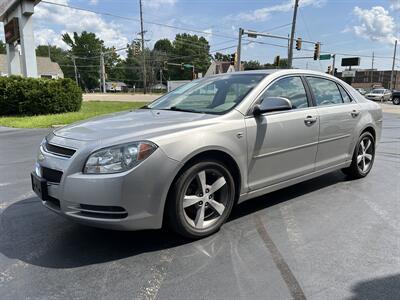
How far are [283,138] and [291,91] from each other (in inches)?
27.8

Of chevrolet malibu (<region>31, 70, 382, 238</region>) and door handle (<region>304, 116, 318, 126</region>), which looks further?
door handle (<region>304, 116, 318, 126</region>)

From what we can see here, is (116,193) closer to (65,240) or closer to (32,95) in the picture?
(65,240)

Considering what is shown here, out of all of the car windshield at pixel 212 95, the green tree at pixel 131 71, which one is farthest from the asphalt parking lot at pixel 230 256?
the green tree at pixel 131 71

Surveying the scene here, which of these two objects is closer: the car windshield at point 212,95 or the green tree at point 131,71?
the car windshield at point 212,95

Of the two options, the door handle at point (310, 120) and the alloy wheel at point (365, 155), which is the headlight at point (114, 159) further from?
the alloy wheel at point (365, 155)

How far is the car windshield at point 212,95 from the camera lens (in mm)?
4059

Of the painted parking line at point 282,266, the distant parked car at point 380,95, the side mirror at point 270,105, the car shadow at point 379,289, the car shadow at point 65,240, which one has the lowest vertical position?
the distant parked car at point 380,95

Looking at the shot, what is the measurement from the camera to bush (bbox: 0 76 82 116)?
1594 cm

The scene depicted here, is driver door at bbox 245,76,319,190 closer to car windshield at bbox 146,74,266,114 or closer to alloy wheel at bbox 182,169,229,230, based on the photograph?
car windshield at bbox 146,74,266,114

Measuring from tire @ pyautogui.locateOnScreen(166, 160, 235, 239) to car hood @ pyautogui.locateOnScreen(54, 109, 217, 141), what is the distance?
0.43 meters

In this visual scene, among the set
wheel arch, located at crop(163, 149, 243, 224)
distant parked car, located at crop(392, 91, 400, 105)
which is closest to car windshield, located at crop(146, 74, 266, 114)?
wheel arch, located at crop(163, 149, 243, 224)

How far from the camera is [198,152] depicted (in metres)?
3.36

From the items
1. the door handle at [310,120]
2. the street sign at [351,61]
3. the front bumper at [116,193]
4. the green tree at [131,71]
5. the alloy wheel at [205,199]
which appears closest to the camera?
the front bumper at [116,193]

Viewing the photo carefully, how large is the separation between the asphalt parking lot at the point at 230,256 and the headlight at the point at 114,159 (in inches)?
31.4
